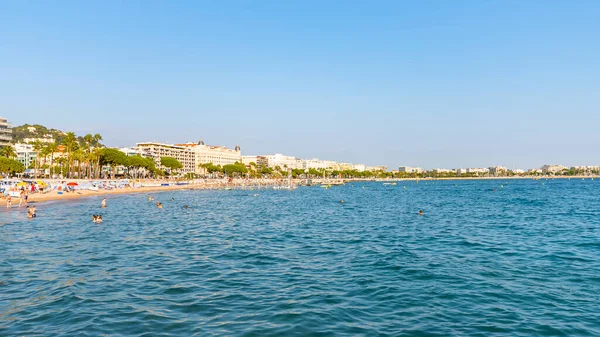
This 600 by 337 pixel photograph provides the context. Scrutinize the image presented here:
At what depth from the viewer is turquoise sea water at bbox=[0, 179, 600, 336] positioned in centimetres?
1011

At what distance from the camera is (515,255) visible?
752 inches

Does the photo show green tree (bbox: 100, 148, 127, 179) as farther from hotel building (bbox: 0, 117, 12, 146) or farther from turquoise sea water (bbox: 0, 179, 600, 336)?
turquoise sea water (bbox: 0, 179, 600, 336)

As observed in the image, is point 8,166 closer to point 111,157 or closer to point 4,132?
point 111,157

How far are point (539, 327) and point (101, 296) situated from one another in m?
11.8

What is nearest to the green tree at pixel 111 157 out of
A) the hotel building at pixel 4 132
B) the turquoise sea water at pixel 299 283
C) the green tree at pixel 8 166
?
the green tree at pixel 8 166

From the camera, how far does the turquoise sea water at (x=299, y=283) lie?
10109 millimetres

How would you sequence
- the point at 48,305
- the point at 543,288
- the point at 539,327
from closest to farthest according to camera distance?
the point at 539,327, the point at 48,305, the point at 543,288

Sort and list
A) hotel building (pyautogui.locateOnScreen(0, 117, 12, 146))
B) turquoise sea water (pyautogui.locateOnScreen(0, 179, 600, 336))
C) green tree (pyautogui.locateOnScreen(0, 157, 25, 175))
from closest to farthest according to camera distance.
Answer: turquoise sea water (pyautogui.locateOnScreen(0, 179, 600, 336)), green tree (pyautogui.locateOnScreen(0, 157, 25, 175)), hotel building (pyautogui.locateOnScreen(0, 117, 12, 146))

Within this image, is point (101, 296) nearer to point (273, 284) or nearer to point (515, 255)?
point (273, 284)

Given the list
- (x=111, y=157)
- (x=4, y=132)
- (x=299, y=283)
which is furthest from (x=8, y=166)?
(x=299, y=283)

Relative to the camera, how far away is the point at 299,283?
1407 centimetres

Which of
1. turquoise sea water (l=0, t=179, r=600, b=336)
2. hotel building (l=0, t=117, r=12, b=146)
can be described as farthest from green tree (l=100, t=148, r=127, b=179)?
turquoise sea water (l=0, t=179, r=600, b=336)


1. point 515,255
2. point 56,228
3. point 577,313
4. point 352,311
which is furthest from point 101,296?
point 56,228

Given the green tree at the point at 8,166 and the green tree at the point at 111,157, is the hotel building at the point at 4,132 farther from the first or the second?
the green tree at the point at 111,157
